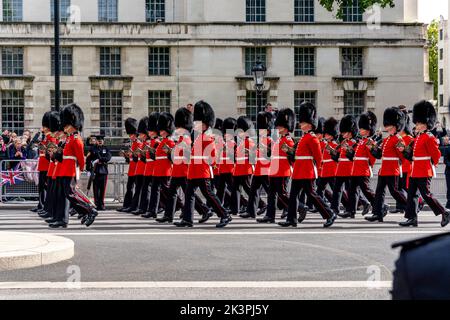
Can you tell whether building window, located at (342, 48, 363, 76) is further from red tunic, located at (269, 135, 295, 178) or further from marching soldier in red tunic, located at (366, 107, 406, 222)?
red tunic, located at (269, 135, 295, 178)

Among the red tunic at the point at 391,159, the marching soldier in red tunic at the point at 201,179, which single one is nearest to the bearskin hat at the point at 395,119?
the red tunic at the point at 391,159

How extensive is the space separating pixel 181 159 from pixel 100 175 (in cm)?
535

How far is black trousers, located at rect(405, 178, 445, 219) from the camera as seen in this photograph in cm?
1484

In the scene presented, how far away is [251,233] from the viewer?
547 inches

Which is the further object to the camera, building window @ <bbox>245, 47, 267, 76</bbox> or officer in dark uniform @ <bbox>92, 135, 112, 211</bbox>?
building window @ <bbox>245, 47, 267, 76</bbox>

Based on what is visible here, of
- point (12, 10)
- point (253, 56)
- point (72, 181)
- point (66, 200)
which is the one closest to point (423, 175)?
point (72, 181)

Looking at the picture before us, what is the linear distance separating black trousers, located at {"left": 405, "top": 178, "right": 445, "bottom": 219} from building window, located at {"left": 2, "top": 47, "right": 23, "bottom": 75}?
105 feet

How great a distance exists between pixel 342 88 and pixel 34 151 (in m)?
24.8

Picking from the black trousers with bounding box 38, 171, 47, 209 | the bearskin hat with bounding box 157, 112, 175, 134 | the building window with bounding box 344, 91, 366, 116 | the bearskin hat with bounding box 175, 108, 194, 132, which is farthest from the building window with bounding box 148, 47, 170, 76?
the bearskin hat with bounding box 175, 108, 194, 132

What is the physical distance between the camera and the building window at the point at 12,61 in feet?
145

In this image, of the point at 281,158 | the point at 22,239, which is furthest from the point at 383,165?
the point at 22,239

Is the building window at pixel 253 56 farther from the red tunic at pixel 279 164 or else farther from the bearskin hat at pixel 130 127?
the red tunic at pixel 279 164

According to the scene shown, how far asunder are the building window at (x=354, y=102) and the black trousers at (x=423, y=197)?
31.1m

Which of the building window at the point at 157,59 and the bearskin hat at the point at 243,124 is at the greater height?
the building window at the point at 157,59
